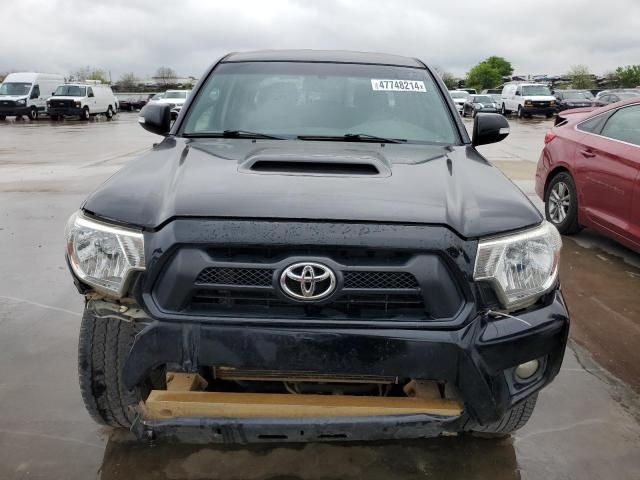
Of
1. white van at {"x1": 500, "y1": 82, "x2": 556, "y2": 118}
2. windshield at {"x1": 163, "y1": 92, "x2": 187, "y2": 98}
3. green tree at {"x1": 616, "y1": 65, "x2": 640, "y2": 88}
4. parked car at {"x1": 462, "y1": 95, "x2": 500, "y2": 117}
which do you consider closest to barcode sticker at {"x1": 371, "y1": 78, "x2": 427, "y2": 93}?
windshield at {"x1": 163, "y1": 92, "x2": 187, "y2": 98}

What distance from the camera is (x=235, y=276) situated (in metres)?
1.98

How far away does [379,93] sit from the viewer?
3461 millimetres

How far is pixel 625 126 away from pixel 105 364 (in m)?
5.10

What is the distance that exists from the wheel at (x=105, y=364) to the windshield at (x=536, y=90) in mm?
34838

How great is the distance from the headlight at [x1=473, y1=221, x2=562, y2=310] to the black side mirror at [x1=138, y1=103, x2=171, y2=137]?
2191 mm

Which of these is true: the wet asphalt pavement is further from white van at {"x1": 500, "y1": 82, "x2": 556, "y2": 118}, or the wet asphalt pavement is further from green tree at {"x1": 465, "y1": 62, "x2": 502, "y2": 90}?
green tree at {"x1": 465, "y1": 62, "x2": 502, "y2": 90}

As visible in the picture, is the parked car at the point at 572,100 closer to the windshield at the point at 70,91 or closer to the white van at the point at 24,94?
the windshield at the point at 70,91

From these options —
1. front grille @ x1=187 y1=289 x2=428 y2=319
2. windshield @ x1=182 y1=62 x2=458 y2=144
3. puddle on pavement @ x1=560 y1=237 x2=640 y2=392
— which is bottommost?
puddle on pavement @ x1=560 y1=237 x2=640 y2=392

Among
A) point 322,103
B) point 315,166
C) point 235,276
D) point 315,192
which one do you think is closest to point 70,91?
point 322,103

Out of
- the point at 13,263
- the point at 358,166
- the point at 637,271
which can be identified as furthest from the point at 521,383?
the point at 13,263

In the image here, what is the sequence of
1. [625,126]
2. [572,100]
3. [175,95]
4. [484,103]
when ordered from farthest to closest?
[484,103]
[572,100]
[175,95]
[625,126]

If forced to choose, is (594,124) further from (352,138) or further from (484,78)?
(484,78)

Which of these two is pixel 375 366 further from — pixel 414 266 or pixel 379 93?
pixel 379 93

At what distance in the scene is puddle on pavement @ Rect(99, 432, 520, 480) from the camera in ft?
8.13
